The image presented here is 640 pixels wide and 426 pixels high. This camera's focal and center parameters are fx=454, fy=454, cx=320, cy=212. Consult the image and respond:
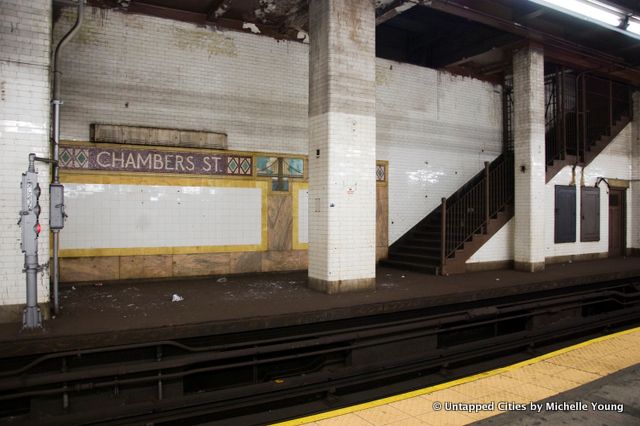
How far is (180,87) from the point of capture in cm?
801

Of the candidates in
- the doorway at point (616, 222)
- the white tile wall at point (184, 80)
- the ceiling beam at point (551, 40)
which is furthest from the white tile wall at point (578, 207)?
the white tile wall at point (184, 80)

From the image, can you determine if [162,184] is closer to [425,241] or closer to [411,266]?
[411,266]

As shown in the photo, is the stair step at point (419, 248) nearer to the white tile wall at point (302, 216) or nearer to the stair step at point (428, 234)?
the stair step at point (428, 234)

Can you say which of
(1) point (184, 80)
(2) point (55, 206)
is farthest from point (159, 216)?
(2) point (55, 206)

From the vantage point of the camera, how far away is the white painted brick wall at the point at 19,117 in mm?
4934

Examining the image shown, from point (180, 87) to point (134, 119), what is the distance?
0.99m

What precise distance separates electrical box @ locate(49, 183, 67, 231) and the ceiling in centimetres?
399

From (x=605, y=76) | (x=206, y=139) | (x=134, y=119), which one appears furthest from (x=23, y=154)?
(x=605, y=76)

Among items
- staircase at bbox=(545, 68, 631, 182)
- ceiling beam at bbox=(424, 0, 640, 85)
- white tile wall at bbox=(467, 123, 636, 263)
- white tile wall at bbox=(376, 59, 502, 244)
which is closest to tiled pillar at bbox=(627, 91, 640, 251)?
white tile wall at bbox=(467, 123, 636, 263)

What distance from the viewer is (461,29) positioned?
1034cm

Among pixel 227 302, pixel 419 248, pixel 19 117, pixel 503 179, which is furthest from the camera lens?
pixel 503 179

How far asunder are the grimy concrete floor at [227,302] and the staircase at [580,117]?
3.46m

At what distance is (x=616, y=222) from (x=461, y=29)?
7.24 meters

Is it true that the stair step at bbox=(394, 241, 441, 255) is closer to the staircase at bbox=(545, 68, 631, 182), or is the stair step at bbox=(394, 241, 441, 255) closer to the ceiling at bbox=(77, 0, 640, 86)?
the staircase at bbox=(545, 68, 631, 182)
